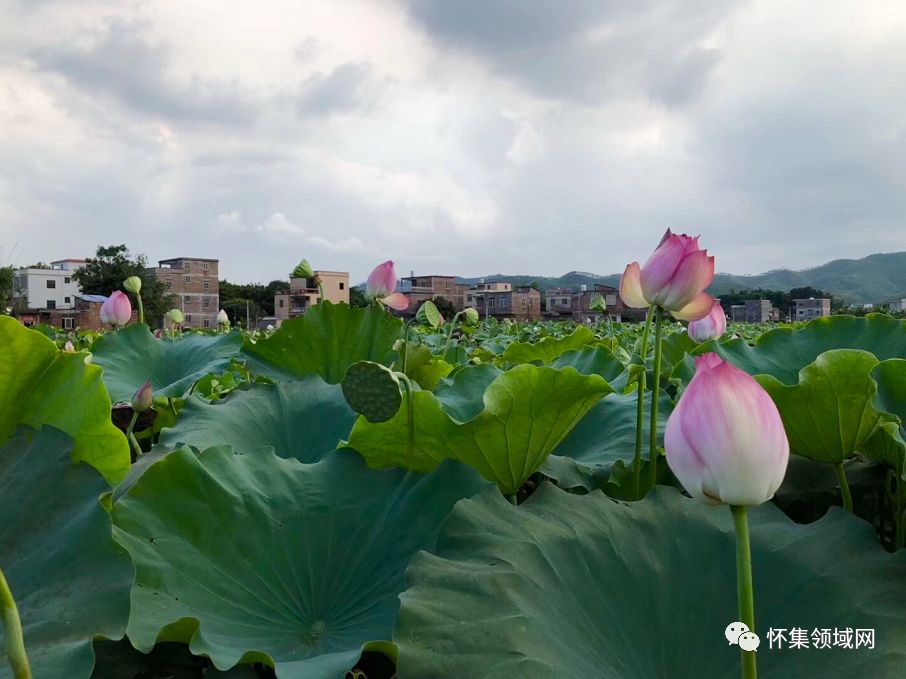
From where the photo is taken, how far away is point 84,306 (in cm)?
4062

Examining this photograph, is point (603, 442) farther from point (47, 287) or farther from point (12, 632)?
point (47, 287)

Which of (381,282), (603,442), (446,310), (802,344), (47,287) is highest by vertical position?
(47,287)

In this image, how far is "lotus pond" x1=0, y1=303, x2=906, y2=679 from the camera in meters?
0.45

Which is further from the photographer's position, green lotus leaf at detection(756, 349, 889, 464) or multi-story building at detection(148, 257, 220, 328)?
multi-story building at detection(148, 257, 220, 328)

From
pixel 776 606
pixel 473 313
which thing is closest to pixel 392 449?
pixel 776 606

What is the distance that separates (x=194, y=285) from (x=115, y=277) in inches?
552

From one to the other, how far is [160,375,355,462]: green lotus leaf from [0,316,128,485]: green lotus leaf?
30 cm

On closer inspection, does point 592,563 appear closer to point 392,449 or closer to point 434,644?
point 434,644

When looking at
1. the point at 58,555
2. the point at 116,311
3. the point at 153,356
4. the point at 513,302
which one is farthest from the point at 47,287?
the point at 58,555

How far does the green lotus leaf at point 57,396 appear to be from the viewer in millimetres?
566

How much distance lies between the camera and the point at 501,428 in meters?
0.67

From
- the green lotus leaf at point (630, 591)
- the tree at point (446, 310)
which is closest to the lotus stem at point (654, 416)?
the green lotus leaf at point (630, 591)

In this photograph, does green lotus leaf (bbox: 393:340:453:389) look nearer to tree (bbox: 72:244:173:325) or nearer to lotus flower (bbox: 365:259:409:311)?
lotus flower (bbox: 365:259:409:311)

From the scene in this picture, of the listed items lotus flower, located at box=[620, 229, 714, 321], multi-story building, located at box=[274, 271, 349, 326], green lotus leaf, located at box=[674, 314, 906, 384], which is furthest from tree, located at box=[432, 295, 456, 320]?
lotus flower, located at box=[620, 229, 714, 321]
